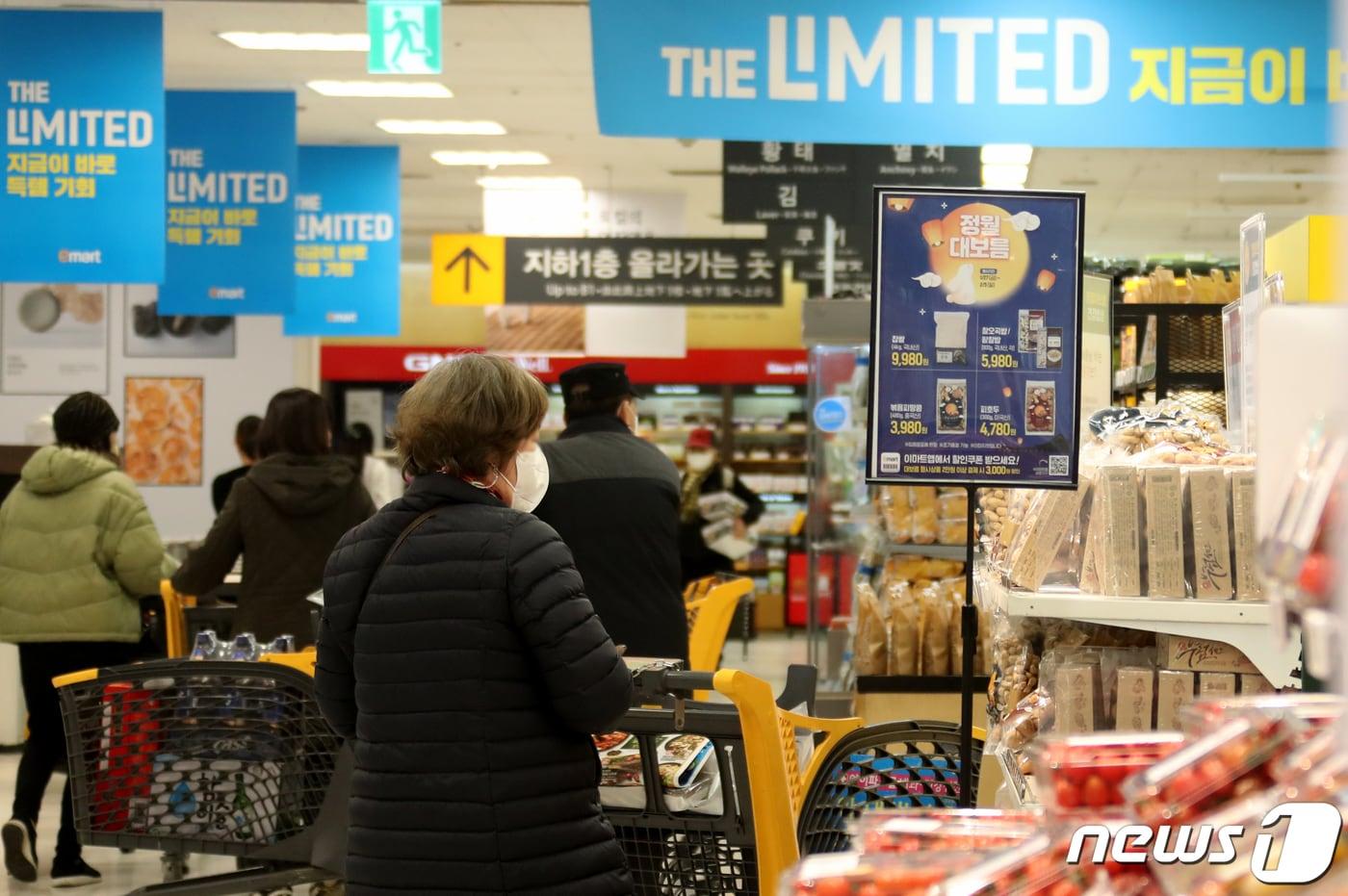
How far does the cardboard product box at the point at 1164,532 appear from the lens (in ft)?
8.84

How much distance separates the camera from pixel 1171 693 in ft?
8.98

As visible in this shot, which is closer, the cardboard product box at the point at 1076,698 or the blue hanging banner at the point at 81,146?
the cardboard product box at the point at 1076,698

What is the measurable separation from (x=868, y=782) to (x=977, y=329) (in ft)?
2.91

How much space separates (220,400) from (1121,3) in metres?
9.60

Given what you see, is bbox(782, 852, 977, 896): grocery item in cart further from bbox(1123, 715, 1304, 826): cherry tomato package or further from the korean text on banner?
the korean text on banner

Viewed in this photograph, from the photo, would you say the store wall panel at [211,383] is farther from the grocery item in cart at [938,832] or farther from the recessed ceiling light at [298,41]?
the grocery item in cart at [938,832]

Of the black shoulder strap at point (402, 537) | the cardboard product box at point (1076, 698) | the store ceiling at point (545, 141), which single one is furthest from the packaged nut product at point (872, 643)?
the store ceiling at point (545, 141)

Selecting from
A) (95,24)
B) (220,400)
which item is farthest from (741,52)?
(220,400)

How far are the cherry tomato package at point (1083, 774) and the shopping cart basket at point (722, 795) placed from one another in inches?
45.0

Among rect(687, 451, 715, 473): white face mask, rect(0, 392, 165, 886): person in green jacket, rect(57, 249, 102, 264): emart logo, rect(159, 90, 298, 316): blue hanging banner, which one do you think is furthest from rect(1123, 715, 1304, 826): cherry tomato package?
rect(687, 451, 715, 473): white face mask

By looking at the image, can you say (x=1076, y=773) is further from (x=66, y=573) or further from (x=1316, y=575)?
(x=66, y=573)

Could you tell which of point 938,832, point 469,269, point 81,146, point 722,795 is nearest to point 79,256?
point 81,146

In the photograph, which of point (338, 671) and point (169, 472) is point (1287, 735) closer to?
point (338, 671)

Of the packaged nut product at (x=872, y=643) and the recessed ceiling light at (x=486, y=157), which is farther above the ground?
the recessed ceiling light at (x=486, y=157)
